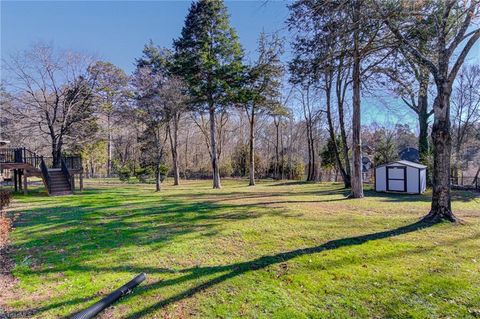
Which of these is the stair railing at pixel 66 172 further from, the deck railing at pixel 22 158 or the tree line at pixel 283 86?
the tree line at pixel 283 86

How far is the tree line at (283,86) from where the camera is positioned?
666 cm

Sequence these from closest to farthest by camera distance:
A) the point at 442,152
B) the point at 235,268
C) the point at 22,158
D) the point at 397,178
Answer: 1. the point at 235,268
2. the point at 442,152
3. the point at 397,178
4. the point at 22,158

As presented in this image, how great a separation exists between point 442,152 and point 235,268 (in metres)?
5.52

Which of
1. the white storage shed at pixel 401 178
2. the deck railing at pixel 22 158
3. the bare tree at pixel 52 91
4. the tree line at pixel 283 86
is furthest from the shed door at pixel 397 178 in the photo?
the bare tree at pixel 52 91

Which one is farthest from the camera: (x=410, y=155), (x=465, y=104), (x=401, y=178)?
(x=465, y=104)

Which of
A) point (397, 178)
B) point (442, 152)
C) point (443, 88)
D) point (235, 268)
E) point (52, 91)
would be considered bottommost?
point (235, 268)

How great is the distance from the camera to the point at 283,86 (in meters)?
20.0

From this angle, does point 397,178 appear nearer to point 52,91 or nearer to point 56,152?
point 56,152

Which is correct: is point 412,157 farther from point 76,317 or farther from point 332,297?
point 76,317

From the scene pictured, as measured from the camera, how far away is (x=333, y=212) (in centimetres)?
793

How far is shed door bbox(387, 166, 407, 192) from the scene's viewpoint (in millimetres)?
13391

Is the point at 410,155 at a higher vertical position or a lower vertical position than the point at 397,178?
higher

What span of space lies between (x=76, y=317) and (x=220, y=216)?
510 cm

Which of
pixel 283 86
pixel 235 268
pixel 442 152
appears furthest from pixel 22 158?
pixel 442 152
